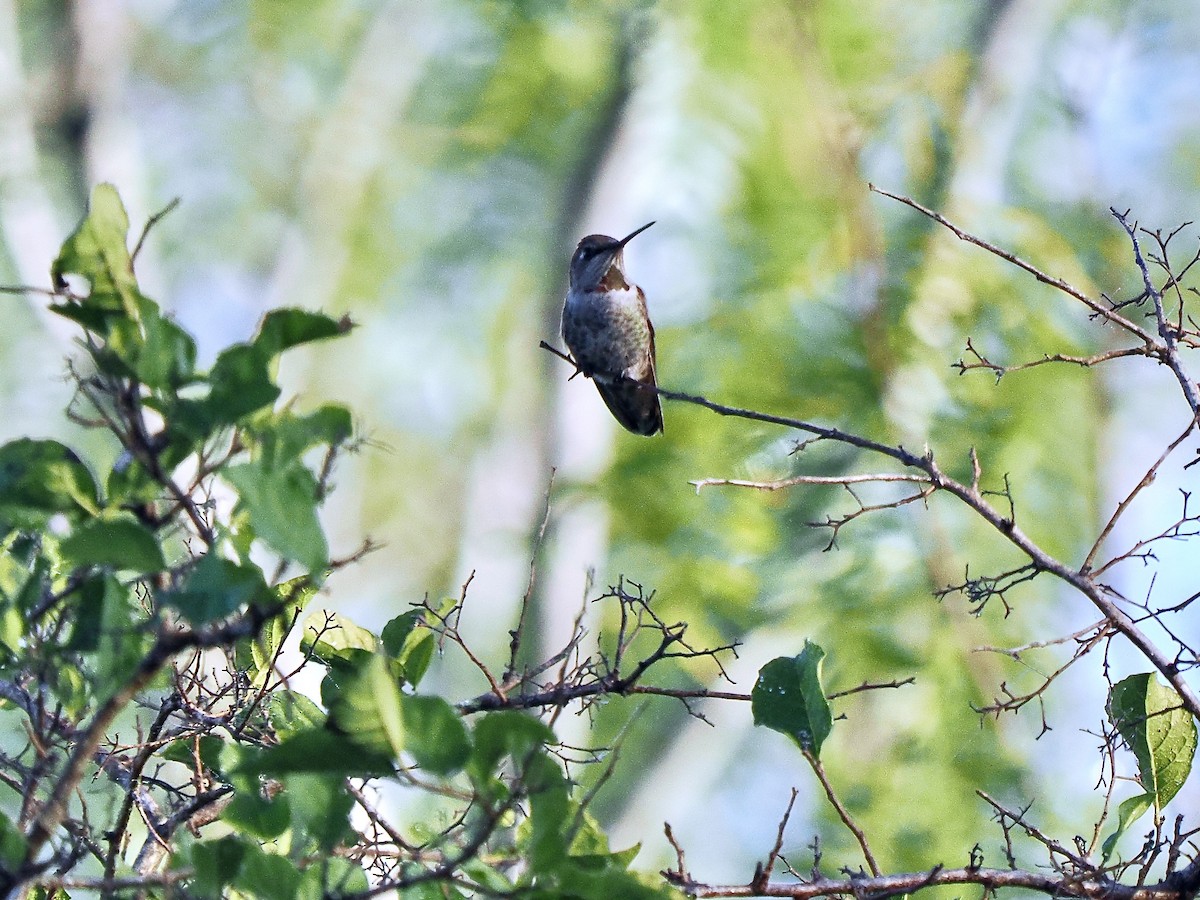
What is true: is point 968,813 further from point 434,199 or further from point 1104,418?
point 434,199

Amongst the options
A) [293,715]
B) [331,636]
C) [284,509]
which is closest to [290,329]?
[284,509]

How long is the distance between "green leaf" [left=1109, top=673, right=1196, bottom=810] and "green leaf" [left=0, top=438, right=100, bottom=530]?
152 cm

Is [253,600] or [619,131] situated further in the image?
[619,131]

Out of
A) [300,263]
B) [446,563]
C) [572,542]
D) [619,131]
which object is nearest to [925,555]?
[572,542]

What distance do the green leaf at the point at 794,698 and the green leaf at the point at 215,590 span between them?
0.87 metres

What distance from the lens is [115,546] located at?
1172mm

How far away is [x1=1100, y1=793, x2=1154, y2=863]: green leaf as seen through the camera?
186cm

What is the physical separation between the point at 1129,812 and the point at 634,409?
4.15 m

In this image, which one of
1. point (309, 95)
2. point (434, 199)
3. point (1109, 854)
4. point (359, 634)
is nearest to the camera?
point (1109, 854)

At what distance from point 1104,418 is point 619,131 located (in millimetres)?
3592

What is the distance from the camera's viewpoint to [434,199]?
1193cm

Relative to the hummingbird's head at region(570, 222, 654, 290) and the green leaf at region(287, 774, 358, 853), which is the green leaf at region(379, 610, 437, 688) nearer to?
the green leaf at region(287, 774, 358, 853)

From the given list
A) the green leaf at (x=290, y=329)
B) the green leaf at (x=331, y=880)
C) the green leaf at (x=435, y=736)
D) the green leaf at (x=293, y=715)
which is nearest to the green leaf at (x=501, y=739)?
the green leaf at (x=435, y=736)

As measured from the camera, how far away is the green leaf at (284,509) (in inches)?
46.1
